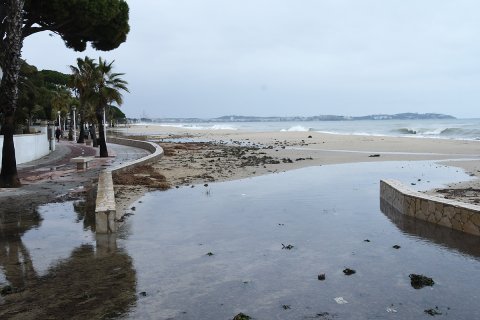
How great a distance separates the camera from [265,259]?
7102 mm

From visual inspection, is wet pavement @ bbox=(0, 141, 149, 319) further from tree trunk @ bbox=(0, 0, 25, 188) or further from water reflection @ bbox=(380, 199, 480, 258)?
water reflection @ bbox=(380, 199, 480, 258)

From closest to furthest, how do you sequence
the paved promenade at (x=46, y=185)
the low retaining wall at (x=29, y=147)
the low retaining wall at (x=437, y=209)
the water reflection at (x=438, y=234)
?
the water reflection at (x=438, y=234), the low retaining wall at (x=437, y=209), the paved promenade at (x=46, y=185), the low retaining wall at (x=29, y=147)

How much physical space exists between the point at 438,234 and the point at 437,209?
81cm

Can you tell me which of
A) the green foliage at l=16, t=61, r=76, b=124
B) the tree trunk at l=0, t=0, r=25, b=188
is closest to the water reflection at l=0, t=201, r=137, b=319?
the tree trunk at l=0, t=0, r=25, b=188

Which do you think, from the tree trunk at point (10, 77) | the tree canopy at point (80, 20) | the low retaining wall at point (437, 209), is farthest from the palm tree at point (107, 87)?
the low retaining wall at point (437, 209)

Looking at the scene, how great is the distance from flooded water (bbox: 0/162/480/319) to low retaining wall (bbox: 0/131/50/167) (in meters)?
12.5

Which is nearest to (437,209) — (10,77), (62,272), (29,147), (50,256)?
(62,272)

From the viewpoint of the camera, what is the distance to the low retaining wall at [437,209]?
8.29 m

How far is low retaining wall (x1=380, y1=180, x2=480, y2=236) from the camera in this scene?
8.29 m

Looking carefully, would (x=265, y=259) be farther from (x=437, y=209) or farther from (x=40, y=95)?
(x=40, y=95)

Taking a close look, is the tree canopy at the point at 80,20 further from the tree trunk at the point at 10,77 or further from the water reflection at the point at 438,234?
the water reflection at the point at 438,234

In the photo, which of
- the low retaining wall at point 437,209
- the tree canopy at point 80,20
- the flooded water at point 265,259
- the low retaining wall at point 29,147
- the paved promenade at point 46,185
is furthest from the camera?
the low retaining wall at point 29,147

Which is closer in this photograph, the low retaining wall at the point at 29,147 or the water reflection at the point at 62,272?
the water reflection at the point at 62,272

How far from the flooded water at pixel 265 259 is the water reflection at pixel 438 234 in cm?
3
